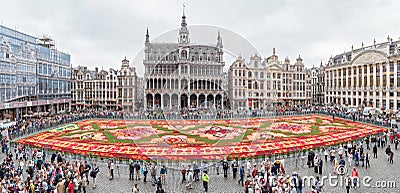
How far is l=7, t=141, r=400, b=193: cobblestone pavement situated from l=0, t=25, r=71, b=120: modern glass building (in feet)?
115

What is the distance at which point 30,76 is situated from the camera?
48.0 m

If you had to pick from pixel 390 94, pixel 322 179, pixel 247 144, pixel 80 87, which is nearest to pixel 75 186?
pixel 322 179

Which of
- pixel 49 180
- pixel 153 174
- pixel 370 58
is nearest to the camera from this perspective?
pixel 49 180

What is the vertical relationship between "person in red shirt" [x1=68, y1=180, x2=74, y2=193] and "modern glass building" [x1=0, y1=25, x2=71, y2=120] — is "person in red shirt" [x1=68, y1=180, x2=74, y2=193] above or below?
below

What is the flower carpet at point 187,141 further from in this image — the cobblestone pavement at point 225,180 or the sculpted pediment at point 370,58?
the sculpted pediment at point 370,58

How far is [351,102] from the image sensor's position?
56188 mm

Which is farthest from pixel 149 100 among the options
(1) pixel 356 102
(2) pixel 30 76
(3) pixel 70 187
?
(1) pixel 356 102

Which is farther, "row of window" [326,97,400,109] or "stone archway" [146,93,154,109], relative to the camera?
"stone archway" [146,93,154,109]

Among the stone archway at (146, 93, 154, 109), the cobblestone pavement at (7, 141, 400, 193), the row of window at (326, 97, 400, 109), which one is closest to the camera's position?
the cobblestone pavement at (7, 141, 400, 193)

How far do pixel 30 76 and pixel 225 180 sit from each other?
49.0 meters

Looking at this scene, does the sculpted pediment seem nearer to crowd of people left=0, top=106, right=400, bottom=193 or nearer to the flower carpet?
the flower carpet

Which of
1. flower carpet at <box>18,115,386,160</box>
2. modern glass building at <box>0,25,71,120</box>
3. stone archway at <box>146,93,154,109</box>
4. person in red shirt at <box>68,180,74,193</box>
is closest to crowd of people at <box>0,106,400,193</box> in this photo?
person in red shirt at <box>68,180,74,193</box>

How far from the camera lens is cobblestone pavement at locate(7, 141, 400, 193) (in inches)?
520

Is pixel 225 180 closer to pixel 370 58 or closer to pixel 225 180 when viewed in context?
pixel 225 180
